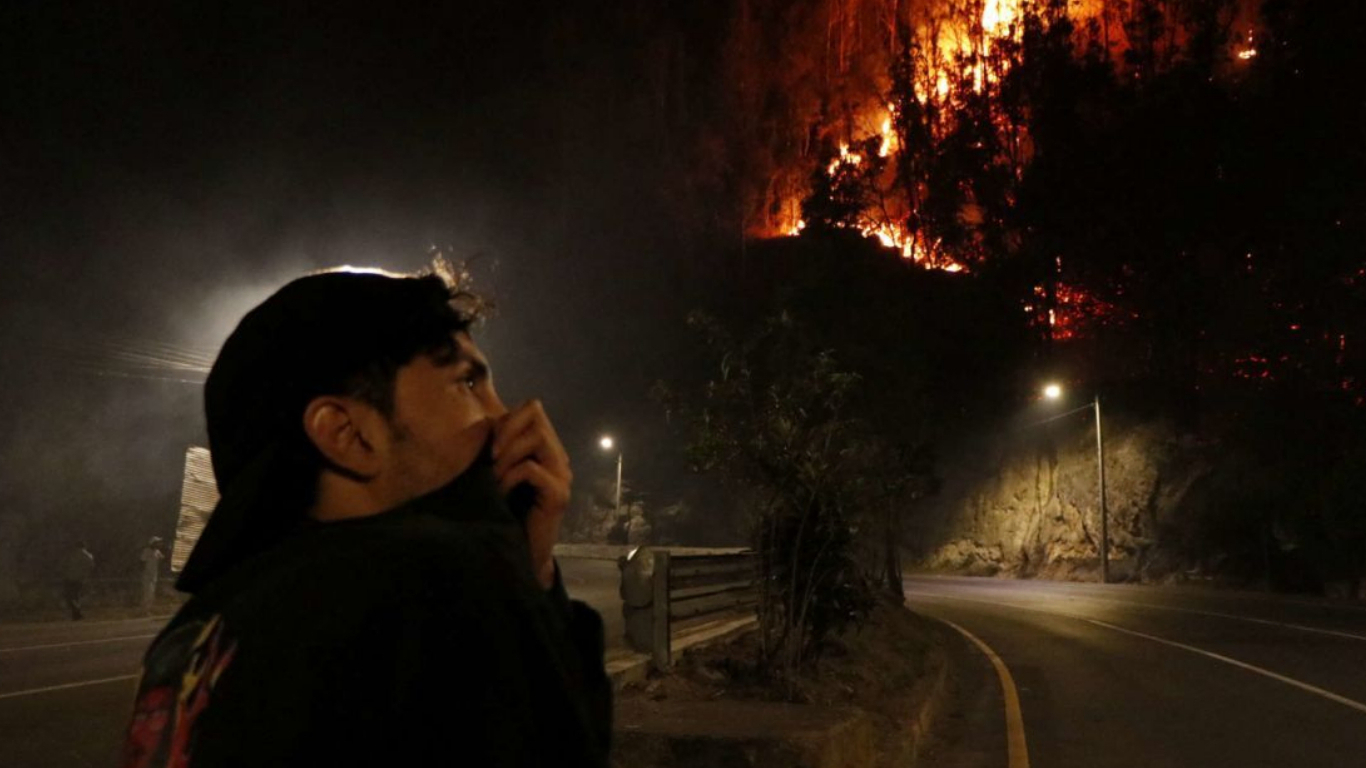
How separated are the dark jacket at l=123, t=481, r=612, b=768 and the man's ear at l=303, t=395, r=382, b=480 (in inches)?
5.2

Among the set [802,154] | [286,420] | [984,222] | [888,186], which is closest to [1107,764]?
[286,420]

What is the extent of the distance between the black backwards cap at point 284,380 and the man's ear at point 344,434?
19mm

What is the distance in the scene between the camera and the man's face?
1.19 m

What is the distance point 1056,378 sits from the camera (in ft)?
145

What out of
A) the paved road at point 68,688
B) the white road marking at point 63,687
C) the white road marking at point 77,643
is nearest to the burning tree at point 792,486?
the paved road at point 68,688

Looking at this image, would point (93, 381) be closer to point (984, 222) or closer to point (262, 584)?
point (262, 584)

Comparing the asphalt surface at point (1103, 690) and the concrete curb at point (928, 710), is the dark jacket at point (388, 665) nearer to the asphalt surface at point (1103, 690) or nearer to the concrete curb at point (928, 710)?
the concrete curb at point (928, 710)

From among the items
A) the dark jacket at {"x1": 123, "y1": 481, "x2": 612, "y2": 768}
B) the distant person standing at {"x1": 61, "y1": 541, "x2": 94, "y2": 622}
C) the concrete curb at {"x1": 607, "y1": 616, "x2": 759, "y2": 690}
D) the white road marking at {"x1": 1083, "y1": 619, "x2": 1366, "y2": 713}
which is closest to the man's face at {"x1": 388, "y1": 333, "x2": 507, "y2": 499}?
the dark jacket at {"x1": 123, "y1": 481, "x2": 612, "y2": 768}

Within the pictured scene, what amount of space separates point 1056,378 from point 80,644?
3716 centimetres

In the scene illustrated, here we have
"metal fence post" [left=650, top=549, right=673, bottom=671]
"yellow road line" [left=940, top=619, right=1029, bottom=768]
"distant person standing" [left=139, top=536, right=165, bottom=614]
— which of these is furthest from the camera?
"distant person standing" [left=139, top=536, right=165, bottom=614]

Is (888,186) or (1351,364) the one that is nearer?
(1351,364)

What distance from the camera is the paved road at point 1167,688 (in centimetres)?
890

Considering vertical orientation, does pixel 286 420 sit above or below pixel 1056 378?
below

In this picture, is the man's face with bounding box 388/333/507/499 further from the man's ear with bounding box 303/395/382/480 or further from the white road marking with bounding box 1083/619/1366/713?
the white road marking with bounding box 1083/619/1366/713
